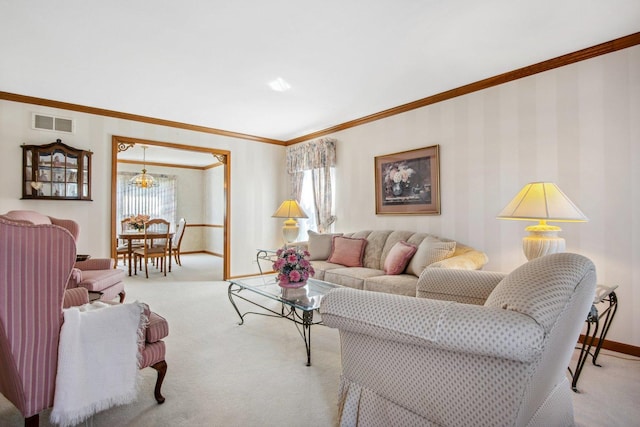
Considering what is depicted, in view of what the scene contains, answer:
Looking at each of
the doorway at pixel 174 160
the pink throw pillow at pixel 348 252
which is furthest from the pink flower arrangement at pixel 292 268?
the doorway at pixel 174 160

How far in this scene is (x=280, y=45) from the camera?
268cm

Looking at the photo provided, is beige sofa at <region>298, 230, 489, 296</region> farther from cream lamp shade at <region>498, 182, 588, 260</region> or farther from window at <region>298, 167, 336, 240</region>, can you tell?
window at <region>298, 167, 336, 240</region>

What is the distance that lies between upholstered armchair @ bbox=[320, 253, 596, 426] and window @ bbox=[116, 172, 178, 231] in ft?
27.5

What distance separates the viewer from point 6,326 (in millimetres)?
1285

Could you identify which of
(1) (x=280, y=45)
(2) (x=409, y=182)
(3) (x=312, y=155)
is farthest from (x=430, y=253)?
(3) (x=312, y=155)

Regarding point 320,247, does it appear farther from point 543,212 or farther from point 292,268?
point 543,212

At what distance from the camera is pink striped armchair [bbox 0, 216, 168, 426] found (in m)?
1.28

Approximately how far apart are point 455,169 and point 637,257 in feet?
5.50

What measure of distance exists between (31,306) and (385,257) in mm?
3203

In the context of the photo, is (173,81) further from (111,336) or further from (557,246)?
(557,246)

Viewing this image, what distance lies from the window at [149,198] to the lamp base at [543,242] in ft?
27.7

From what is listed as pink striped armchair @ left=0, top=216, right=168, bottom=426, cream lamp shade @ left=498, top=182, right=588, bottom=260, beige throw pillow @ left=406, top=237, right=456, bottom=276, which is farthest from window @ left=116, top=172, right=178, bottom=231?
cream lamp shade @ left=498, top=182, right=588, bottom=260

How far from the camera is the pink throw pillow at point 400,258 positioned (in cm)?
339

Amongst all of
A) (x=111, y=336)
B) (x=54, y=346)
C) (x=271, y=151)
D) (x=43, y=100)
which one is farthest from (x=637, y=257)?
(x=43, y=100)
